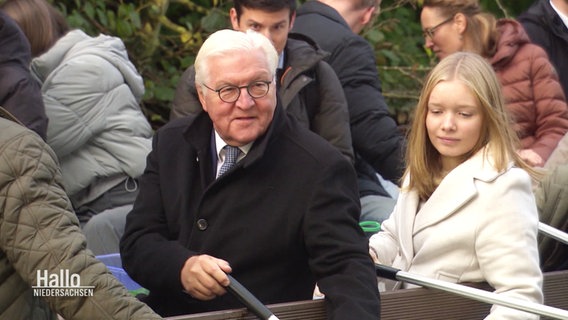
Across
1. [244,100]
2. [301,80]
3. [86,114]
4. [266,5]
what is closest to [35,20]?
[86,114]

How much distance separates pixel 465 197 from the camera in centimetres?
471

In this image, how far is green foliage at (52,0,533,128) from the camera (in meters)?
8.05

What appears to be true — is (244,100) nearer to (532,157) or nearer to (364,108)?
(364,108)

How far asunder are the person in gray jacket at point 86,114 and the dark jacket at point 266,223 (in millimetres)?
1771

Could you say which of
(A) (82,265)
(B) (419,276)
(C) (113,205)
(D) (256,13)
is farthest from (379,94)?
(A) (82,265)

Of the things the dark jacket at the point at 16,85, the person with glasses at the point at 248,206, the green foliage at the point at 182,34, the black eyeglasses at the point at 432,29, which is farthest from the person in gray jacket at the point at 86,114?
the person with glasses at the point at 248,206

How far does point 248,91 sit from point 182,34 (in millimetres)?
4104

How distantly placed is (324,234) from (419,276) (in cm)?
48

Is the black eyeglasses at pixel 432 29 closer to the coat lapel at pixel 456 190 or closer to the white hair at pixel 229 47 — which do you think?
the coat lapel at pixel 456 190

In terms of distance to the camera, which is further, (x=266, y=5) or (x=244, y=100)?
(x=266, y=5)

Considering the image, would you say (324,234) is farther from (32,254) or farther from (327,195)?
(32,254)

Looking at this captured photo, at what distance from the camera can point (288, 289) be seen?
4.50 meters

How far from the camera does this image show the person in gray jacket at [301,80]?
19.9 ft

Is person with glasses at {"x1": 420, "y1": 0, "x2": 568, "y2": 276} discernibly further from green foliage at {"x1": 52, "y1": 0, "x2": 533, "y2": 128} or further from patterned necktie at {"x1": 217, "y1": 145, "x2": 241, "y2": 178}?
patterned necktie at {"x1": 217, "y1": 145, "x2": 241, "y2": 178}
